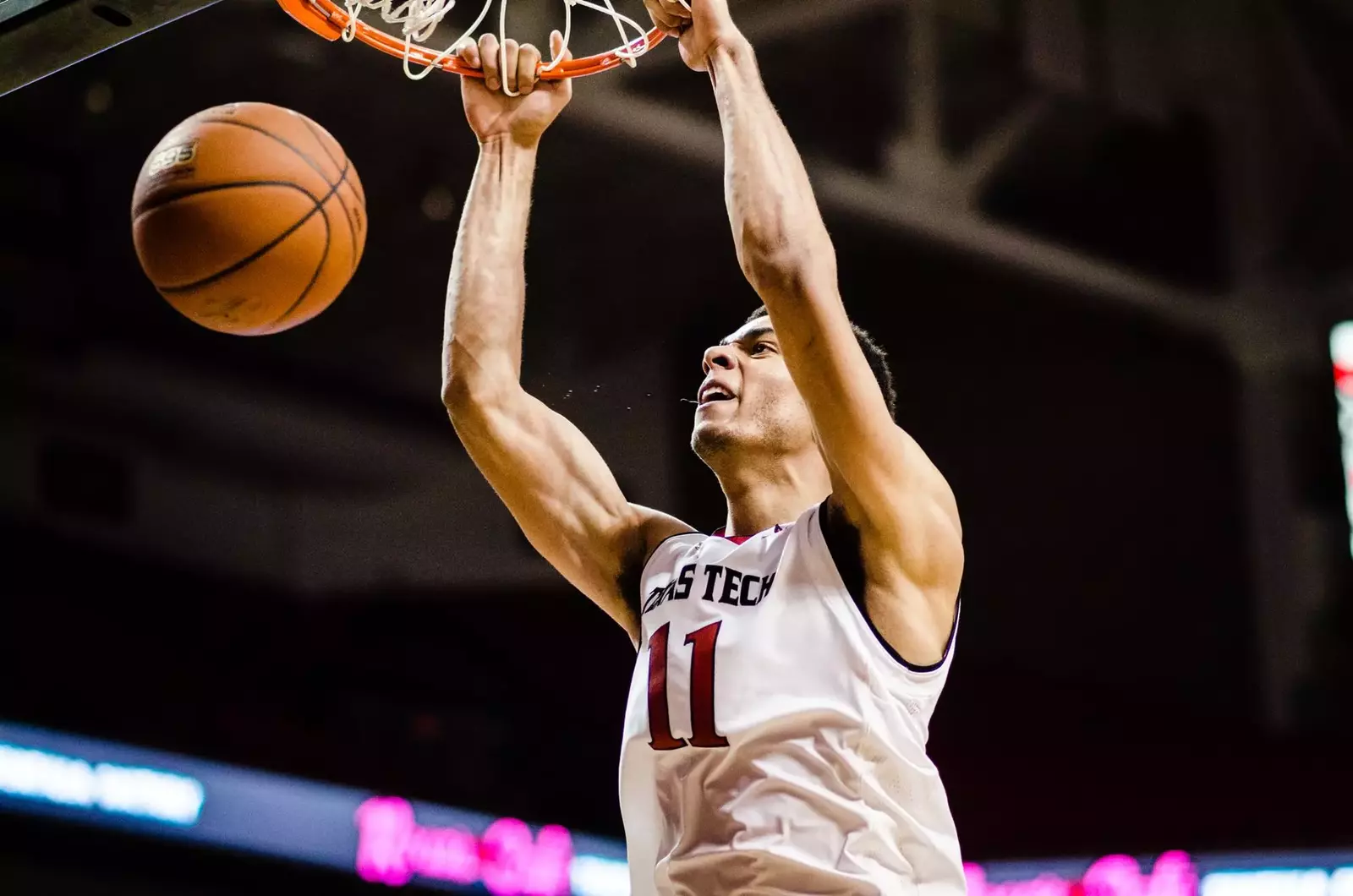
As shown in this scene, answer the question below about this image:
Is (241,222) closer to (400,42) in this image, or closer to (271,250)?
(271,250)

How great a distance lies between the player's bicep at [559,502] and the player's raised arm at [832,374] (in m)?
0.55

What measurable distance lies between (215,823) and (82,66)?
12.1ft

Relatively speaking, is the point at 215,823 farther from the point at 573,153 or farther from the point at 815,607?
the point at 815,607

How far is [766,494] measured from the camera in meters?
2.85

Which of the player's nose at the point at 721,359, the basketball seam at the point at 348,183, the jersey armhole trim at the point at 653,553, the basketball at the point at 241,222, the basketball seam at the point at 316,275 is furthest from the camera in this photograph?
the basketball seam at the point at 348,183

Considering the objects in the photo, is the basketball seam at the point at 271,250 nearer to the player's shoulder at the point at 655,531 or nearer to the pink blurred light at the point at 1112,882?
the player's shoulder at the point at 655,531

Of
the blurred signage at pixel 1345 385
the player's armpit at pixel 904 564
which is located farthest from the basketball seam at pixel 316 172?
the blurred signage at pixel 1345 385

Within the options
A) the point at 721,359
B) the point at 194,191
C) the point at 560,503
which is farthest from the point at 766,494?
the point at 194,191

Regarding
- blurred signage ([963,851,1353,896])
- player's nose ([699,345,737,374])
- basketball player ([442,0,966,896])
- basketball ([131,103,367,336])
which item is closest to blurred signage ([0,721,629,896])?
blurred signage ([963,851,1353,896])

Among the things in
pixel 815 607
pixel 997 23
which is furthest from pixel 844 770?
pixel 997 23

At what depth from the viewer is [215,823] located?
723 centimetres

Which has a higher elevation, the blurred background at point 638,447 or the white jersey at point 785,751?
the blurred background at point 638,447

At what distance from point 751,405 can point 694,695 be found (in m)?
0.63

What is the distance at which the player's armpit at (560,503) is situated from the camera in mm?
2854
